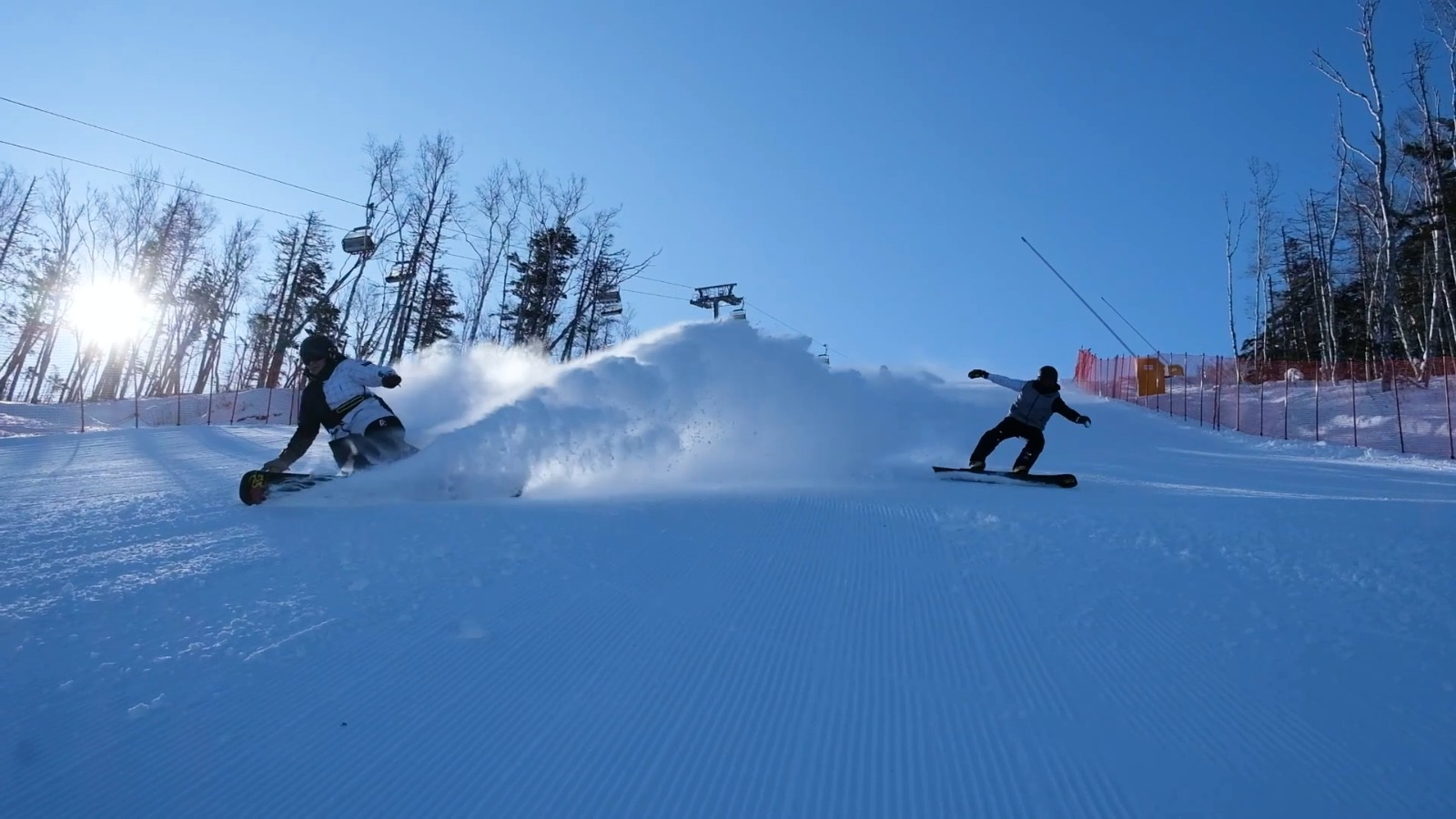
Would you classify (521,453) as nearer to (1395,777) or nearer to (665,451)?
(665,451)

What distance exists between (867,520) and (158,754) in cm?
475

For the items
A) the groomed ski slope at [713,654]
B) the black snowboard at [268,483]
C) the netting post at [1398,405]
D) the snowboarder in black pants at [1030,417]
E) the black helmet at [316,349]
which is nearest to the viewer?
the groomed ski slope at [713,654]

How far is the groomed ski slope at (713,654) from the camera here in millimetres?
2311

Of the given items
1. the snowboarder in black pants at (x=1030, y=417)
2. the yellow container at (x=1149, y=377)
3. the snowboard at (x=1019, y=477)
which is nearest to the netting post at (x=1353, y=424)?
the yellow container at (x=1149, y=377)

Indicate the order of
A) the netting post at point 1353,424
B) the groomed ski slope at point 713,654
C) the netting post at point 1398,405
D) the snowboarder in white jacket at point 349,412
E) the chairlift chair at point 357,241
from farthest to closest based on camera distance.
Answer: the chairlift chair at point 357,241 < the netting post at point 1353,424 < the netting post at point 1398,405 < the snowboarder in white jacket at point 349,412 < the groomed ski slope at point 713,654

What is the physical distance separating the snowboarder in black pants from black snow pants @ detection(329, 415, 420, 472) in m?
7.07

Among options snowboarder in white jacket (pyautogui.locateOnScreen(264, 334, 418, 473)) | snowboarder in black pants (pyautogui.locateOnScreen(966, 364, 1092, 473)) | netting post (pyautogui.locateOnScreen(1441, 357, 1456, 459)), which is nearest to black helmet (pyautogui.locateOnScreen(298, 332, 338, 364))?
snowboarder in white jacket (pyautogui.locateOnScreen(264, 334, 418, 473))

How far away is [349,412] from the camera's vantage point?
24.2 feet

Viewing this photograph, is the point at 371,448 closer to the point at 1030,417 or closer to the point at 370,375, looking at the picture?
the point at 370,375

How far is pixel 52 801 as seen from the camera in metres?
2.14

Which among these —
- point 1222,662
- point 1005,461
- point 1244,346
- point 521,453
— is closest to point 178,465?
point 521,453

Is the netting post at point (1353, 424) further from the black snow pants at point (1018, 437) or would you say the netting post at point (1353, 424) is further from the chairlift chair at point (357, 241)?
the chairlift chair at point (357, 241)

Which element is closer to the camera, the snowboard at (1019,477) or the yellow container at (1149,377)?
the snowboard at (1019,477)

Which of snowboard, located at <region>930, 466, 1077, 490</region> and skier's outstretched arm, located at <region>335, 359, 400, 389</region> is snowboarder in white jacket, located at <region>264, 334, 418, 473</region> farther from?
snowboard, located at <region>930, 466, 1077, 490</region>
